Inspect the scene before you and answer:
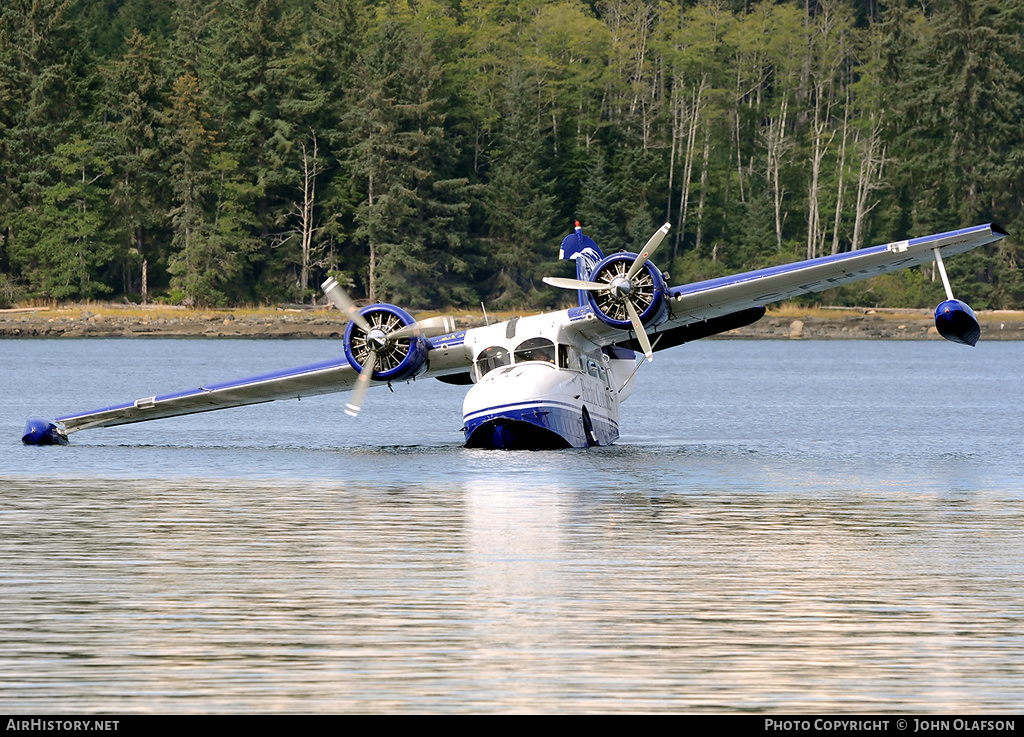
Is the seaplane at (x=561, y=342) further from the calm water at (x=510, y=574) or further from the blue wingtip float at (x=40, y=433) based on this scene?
the calm water at (x=510, y=574)

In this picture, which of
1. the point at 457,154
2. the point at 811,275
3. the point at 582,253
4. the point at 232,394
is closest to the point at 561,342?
the point at 582,253

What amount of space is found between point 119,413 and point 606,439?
1163 cm

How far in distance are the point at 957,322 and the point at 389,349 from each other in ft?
39.0

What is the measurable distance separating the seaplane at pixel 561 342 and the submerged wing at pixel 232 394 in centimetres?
3

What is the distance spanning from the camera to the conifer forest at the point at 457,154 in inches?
4596

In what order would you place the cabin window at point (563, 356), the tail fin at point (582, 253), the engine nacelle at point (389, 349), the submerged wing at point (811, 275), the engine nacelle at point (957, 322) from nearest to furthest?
the engine nacelle at point (957, 322) < the submerged wing at point (811, 275) < the cabin window at point (563, 356) < the engine nacelle at point (389, 349) < the tail fin at point (582, 253)

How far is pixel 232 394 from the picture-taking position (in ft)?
116

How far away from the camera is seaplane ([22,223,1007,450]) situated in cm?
3030

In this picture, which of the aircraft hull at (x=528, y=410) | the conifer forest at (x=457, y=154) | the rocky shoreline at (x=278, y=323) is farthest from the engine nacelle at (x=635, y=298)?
the conifer forest at (x=457, y=154)

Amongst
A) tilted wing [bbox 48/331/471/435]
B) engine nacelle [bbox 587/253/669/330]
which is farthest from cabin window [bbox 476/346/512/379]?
engine nacelle [bbox 587/253/669/330]

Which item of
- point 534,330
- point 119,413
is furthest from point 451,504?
point 119,413

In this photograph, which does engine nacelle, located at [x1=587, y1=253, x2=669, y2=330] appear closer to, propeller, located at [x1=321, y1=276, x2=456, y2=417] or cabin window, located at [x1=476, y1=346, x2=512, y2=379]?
cabin window, located at [x1=476, y1=346, x2=512, y2=379]

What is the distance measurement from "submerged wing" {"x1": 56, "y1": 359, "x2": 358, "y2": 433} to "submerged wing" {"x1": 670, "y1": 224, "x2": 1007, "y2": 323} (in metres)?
8.29

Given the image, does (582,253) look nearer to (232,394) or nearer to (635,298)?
(635,298)
